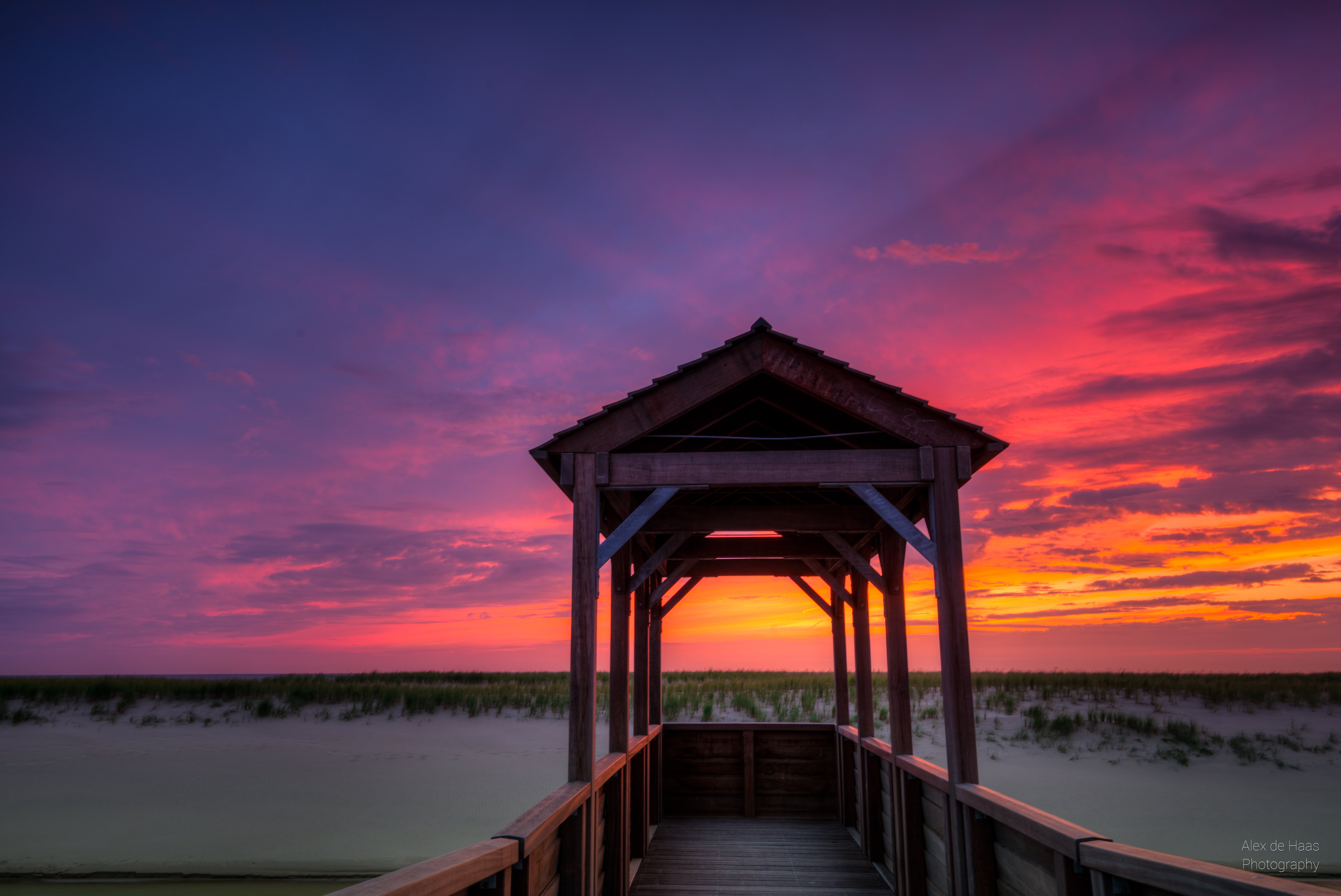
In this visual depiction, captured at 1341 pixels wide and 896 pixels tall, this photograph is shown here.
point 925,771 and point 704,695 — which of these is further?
point 704,695

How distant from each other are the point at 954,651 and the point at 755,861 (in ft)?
14.7

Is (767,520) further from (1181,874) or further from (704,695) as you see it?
(704,695)

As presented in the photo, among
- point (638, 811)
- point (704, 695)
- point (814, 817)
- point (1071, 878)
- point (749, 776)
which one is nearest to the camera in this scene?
point (1071, 878)

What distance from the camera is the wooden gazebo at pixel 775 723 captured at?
3600mm

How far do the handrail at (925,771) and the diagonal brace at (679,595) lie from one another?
4.51m

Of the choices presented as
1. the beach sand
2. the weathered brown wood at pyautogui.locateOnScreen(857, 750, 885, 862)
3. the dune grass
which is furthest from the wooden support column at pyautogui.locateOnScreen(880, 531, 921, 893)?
the dune grass

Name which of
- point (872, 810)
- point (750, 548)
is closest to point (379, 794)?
point (750, 548)

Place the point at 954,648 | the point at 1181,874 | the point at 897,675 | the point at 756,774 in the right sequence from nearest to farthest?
the point at 1181,874, the point at 954,648, the point at 897,675, the point at 756,774

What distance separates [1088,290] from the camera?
31.2ft

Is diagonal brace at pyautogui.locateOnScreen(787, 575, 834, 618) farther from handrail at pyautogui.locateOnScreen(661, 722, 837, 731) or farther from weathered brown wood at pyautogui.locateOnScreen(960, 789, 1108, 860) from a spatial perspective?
weathered brown wood at pyautogui.locateOnScreen(960, 789, 1108, 860)

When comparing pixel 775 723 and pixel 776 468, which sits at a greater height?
pixel 776 468

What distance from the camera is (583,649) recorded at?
5117mm

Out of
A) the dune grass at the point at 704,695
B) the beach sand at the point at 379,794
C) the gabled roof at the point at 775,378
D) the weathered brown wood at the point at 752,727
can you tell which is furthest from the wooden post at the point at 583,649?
the dune grass at the point at 704,695

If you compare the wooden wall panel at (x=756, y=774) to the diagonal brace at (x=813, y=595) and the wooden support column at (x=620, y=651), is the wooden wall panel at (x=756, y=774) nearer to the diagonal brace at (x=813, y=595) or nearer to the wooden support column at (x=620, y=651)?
the diagonal brace at (x=813, y=595)
